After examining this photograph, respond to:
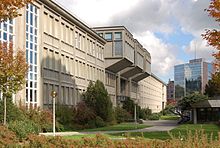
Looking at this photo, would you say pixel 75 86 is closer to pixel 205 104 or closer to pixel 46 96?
pixel 46 96

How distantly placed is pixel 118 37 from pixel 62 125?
111 ft

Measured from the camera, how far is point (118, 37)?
74000 mm

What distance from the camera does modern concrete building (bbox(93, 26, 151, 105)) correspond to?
73375 millimetres

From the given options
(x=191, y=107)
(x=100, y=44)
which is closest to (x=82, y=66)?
(x=100, y=44)

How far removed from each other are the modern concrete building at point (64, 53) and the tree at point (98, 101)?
1.98m

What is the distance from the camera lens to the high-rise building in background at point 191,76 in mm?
166750

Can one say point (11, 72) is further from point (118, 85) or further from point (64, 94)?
point (118, 85)

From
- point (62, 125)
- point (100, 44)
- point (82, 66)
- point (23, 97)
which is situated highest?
point (100, 44)

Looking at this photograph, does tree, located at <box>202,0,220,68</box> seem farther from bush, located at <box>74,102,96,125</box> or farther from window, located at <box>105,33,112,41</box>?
window, located at <box>105,33,112,41</box>

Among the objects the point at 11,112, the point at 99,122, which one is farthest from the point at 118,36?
the point at 11,112

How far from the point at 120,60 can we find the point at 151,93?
67047mm

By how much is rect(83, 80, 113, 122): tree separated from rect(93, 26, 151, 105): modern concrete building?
717 inches

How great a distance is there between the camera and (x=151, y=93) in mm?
138000

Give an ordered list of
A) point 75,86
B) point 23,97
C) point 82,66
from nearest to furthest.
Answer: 1. point 23,97
2. point 75,86
3. point 82,66
